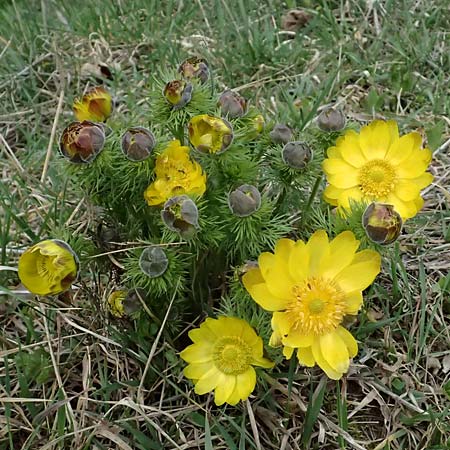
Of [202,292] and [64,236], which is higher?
[64,236]

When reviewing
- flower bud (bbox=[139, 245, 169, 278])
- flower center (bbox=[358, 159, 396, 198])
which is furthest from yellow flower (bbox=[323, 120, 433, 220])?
flower bud (bbox=[139, 245, 169, 278])

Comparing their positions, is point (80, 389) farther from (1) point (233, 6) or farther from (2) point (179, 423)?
(1) point (233, 6)

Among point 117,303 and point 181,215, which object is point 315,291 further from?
point 117,303

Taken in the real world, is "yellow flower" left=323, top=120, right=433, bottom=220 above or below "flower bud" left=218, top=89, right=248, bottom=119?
below

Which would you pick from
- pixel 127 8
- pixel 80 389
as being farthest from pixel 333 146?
pixel 127 8

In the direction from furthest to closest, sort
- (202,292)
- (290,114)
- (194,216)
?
(290,114), (202,292), (194,216)

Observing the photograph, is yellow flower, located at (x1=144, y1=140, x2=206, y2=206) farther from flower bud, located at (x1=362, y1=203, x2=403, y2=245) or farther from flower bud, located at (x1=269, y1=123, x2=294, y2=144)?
flower bud, located at (x1=362, y1=203, x2=403, y2=245)

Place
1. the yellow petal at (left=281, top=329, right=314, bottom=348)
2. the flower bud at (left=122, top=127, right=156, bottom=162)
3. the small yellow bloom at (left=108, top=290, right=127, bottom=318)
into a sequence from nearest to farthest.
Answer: the yellow petal at (left=281, top=329, right=314, bottom=348) < the flower bud at (left=122, top=127, right=156, bottom=162) < the small yellow bloom at (left=108, top=290, right=127, bottom=318)
